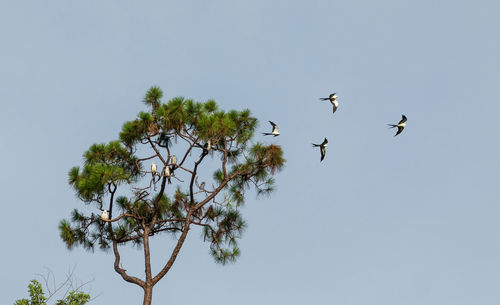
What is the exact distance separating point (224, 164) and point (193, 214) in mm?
1471

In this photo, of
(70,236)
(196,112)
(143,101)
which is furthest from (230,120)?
(70,236)

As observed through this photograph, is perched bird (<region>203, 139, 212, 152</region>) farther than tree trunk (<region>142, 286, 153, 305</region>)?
Yes

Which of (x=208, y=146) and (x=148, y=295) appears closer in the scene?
(x=148, y=295)

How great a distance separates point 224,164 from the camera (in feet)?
47.2

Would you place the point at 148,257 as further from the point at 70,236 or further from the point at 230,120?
the point at 230,120

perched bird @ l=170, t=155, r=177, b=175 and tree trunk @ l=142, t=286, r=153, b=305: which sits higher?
perched bird @ l=170, t=155, r=177, b=175

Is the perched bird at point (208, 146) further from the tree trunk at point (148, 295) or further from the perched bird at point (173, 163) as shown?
the tree trunk at point (148, 295)

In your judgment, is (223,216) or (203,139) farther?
(223,216)

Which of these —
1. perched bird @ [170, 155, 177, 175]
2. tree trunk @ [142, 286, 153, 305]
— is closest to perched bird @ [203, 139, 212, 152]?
perched bird @ [170, 155, 177, 175]

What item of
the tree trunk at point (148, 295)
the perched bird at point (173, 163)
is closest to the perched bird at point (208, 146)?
the perched bird at point (173, 163)

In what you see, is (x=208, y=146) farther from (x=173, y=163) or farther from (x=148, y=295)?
(x=148, y=295)

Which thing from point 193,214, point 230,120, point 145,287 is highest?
point 230,120

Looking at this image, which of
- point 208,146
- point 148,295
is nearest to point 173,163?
point 208,146

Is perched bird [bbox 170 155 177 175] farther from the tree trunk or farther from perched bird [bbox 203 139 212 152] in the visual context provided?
the tree trunk
